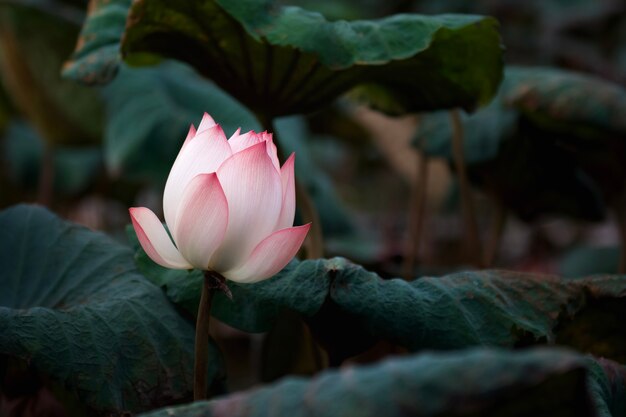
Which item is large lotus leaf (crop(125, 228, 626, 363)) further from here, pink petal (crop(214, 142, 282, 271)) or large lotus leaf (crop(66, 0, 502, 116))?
large lotus leaf (crop(66, 0, 502, 116))

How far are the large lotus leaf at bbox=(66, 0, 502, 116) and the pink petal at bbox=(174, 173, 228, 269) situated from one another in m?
0.33

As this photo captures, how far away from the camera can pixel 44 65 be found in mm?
1916

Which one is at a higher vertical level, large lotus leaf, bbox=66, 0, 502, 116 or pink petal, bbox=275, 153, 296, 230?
large lotus leaf, bbox=66, 0, 502, 116

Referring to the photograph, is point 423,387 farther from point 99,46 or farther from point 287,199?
point 99,46

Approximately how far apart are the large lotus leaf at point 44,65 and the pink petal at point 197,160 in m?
1.33

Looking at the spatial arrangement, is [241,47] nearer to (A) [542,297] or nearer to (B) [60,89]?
(A) [542,297]

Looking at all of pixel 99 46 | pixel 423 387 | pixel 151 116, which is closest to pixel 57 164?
pixel 151 116

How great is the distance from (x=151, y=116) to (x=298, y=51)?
0.75 metres

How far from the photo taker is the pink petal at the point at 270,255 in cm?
54

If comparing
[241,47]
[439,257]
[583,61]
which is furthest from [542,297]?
[439,257]

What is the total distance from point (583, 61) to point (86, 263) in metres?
1.46

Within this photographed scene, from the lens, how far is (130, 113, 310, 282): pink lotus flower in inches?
21.3

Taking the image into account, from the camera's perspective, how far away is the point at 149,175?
164 centimetres

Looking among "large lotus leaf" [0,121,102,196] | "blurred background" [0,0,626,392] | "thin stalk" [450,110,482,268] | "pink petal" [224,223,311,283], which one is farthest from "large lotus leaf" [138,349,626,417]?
"large lotus leaf" [0,121,102,196]
